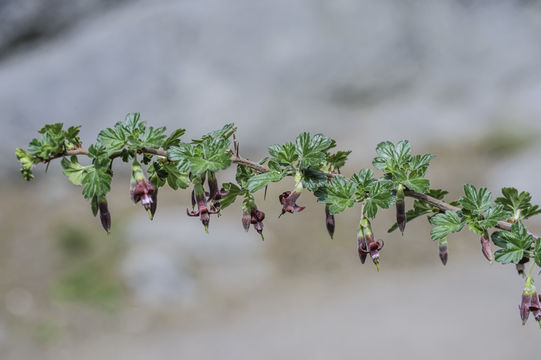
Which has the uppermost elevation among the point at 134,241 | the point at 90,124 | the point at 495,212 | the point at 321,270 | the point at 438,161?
the point at 90,124

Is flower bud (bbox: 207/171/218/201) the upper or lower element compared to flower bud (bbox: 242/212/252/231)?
upper

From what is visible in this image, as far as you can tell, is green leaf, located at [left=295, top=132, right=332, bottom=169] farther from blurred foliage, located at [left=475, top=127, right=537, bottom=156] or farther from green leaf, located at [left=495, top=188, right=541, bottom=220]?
blurred foliage, located at [left=475, top=127, right=537, bottom=156]

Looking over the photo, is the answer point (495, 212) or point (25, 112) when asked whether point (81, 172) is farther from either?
point (25, 112)

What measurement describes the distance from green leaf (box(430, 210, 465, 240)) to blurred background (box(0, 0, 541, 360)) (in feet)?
11.8

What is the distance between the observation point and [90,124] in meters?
6.96

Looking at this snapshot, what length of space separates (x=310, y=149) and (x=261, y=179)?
0.08 m

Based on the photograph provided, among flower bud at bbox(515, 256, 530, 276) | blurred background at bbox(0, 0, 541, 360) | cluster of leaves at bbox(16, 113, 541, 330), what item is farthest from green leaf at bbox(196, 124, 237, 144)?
blurred background at bbox(0, 0, 541, 360)

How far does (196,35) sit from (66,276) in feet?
11.3

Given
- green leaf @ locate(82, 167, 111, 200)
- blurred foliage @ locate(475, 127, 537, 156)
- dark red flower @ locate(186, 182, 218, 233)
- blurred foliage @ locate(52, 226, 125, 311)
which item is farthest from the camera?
blurred foliage @ locate(475, 127, 537, 156)

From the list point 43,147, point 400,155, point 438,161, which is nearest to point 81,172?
point 43,147

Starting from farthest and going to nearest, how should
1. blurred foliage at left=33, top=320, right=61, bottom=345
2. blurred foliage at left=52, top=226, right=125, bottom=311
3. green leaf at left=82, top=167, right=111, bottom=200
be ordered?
1. blurred foliage at left=52, top=226, right=125, bottom=311
2. blurred foliage at left=33, top=320, right=61, bottom=345
3. green leaf at left=82, top=167, right=111, bottom=200

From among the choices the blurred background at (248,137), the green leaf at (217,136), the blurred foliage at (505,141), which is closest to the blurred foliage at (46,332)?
the blurred background at (248,137)

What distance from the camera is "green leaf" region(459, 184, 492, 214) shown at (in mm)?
851

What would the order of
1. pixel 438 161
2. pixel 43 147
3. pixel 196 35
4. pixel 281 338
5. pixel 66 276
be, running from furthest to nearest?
pixel 196 35, pixel 438 161, pixel 66 276, pixel 281 338, pixel 43 147
